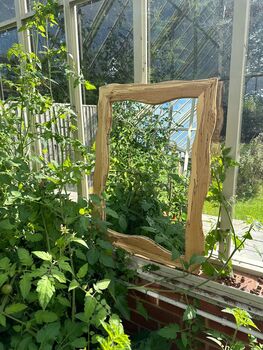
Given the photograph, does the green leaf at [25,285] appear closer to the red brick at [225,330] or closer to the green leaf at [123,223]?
the green leaf at [123,223]

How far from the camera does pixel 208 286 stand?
3.67 ft

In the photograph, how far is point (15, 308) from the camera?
0.96 m

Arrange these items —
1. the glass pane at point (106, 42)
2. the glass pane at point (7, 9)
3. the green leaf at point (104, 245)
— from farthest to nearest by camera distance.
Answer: the glass pane at point (7, 9) < the glass pane at point (106, 42) < the green leaf at point (104, 245)

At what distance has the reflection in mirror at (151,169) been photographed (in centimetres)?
117

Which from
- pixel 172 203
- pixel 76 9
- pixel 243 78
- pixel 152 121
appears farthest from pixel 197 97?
pixel 76 9

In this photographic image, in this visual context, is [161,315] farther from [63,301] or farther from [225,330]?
[63,301]

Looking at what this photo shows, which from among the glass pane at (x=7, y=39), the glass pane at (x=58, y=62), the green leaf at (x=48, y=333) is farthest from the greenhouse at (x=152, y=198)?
the glass pane at (x=7, y=39)

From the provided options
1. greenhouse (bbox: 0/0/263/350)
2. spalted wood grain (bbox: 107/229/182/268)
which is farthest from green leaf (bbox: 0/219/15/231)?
spalted wood grain (bbox: 107/229/182/268)

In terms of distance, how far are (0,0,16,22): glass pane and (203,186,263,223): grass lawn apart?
182 cm

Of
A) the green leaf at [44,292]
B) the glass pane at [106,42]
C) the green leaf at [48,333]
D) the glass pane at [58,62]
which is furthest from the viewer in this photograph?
the glass pane at [58,62]

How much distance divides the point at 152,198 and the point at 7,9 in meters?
1.70

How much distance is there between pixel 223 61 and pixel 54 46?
100 cm

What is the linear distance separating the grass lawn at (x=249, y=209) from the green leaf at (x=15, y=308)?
2.66 feet

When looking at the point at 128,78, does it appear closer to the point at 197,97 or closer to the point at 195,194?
the point at 197,97
